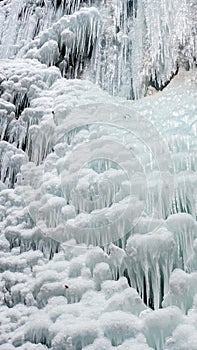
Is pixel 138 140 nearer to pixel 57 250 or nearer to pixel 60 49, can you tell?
pixel 57 250

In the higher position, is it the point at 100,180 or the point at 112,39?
the point at 112,39

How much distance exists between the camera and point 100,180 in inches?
89.3

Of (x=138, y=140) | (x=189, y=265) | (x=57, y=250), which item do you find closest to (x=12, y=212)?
(x=57, y=250)

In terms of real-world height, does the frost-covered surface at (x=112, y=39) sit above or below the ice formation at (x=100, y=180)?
above

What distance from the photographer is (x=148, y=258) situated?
1946 millimetres

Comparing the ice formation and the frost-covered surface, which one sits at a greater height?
the frost-covered surface

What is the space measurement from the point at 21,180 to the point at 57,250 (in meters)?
0.56

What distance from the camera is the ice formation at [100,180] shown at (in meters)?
1.89

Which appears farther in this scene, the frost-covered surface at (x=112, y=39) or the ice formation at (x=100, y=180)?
the frost-covered surface at (x=112, y=39)

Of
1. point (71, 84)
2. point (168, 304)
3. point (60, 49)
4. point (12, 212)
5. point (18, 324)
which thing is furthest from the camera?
point (60, 49)

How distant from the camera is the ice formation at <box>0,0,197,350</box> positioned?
189 centimetres

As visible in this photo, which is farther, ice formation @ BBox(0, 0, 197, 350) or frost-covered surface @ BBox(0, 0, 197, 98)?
frost-covered surface @ BBox(0, 0, 197, 98)

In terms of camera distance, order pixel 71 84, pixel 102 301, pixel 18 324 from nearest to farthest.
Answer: pixel 102 301 → pixel 18 324 → pixel 71 84

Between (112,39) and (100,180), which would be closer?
(100,180)
